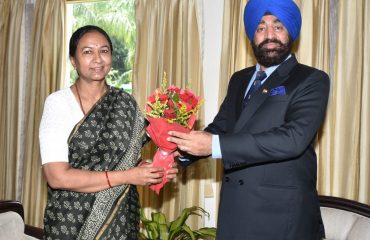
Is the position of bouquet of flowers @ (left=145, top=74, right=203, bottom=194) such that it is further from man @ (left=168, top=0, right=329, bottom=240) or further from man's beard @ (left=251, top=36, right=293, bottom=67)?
man's beard @ (left=251, top=36, right=293, bottom=67)

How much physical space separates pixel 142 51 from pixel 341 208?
206cm

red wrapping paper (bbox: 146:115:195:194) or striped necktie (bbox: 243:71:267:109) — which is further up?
striped necktie (bbox: 243:71:267:109)

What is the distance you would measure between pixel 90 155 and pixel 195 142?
0.49 meters

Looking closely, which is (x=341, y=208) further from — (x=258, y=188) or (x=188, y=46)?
(x=188, y=46)

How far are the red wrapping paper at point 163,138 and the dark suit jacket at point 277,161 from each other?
8.6 inches

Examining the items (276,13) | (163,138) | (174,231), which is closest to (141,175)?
(163,138)

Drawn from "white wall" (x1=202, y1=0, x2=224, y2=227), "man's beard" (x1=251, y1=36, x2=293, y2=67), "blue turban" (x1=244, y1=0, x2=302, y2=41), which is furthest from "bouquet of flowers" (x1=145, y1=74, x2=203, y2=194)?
"white wall" (x1=202, y1=0, x2=224, y2=227)

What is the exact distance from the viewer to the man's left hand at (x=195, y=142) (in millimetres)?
1918

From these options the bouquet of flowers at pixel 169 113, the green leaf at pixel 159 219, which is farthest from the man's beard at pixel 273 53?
the green leaf at pixel 159 219

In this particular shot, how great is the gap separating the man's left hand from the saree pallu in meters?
0.31

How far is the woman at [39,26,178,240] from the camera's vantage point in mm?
2029

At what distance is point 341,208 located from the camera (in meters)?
3.00

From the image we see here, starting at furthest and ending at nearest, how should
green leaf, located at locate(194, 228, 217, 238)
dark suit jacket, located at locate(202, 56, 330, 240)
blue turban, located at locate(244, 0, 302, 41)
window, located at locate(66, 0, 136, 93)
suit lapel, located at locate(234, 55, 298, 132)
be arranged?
1. window, located at locate(66, 0, 136, 93)
2. green leaf, located at locate(194, 228, 217, 238)
3. blue turban, located at locate(244, 0, 302, 41)
4. suit lapel, located at locate(234, 55, 298, 132)
5. dark suit jacket, located at locate(202, 56, 330, 240)

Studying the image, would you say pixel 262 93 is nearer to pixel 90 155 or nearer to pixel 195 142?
pixel 195 142
